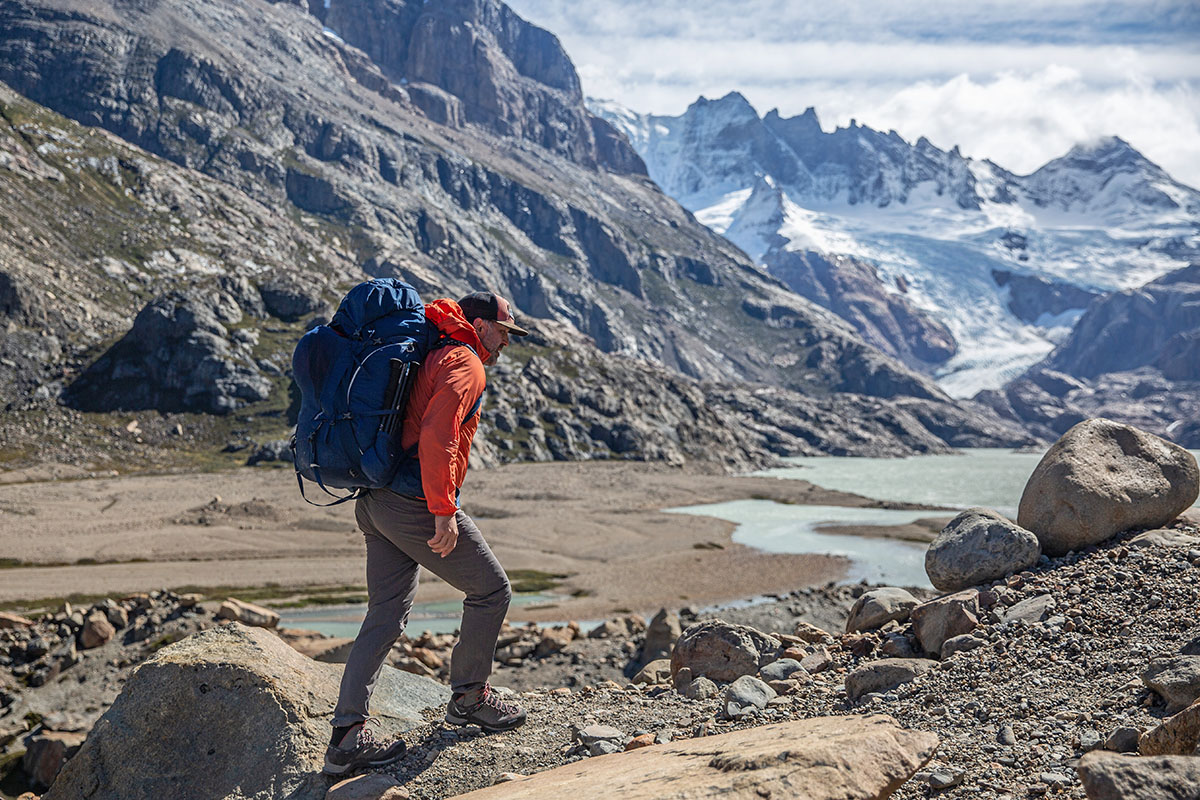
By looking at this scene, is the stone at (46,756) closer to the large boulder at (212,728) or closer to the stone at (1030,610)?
the large boulder at (212,728)

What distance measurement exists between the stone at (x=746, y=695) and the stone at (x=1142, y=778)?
13.2 ft

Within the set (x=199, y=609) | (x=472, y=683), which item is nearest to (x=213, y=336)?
(x=199, y=609)

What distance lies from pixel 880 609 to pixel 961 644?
2.48 m

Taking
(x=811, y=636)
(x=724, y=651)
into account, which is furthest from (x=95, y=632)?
(x=811, y=636)

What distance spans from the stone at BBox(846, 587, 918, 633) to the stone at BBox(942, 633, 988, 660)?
2.11 metres

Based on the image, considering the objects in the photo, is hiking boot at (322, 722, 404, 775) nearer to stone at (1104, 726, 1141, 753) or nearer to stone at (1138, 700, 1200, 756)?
stone at (1104, 726, 1141, 753)

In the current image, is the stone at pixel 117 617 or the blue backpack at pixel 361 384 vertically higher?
the blue backpack at pixel 361 384

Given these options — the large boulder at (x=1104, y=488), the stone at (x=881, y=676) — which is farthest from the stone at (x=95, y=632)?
the large boulder at (x=1104, y=488)

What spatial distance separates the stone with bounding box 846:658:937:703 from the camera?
870 centimetres

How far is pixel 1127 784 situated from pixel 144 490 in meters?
91.0

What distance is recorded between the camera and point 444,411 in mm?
6922

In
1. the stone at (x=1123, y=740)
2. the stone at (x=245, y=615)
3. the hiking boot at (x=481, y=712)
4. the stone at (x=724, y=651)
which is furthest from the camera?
the stone at (x=245, y=615)

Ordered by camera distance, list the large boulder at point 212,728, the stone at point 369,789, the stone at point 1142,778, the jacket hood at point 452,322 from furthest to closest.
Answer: the large boulder at point 212,728 → the jacket hood at point 452,322 → the stone at point 369,789 → the stone at point 1142,778

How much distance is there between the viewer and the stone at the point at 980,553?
38.4 ft
